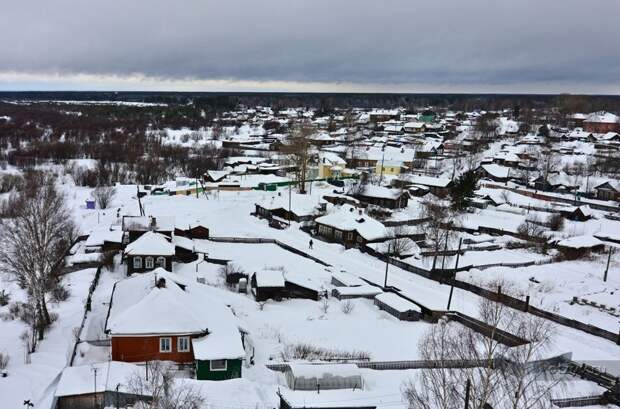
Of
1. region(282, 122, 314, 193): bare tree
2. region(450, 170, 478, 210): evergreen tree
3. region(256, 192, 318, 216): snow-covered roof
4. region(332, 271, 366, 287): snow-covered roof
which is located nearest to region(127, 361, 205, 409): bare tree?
region(332, 271, 366, 287): snow-covered roof

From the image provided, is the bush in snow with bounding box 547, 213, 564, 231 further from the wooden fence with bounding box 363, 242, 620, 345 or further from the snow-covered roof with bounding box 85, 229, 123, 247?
the snow-covered roof with bounding box 85, 229, 123, 247

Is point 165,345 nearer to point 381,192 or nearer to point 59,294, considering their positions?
point 59,294

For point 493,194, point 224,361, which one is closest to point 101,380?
point 224,361

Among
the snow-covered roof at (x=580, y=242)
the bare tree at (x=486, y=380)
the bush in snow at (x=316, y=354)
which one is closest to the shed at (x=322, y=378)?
the bare tree at (x=486, y=380)

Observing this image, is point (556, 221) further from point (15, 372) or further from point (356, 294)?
point (15, 372)

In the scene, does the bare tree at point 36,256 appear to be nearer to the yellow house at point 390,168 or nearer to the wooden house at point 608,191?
the yellow house at point 390,168
